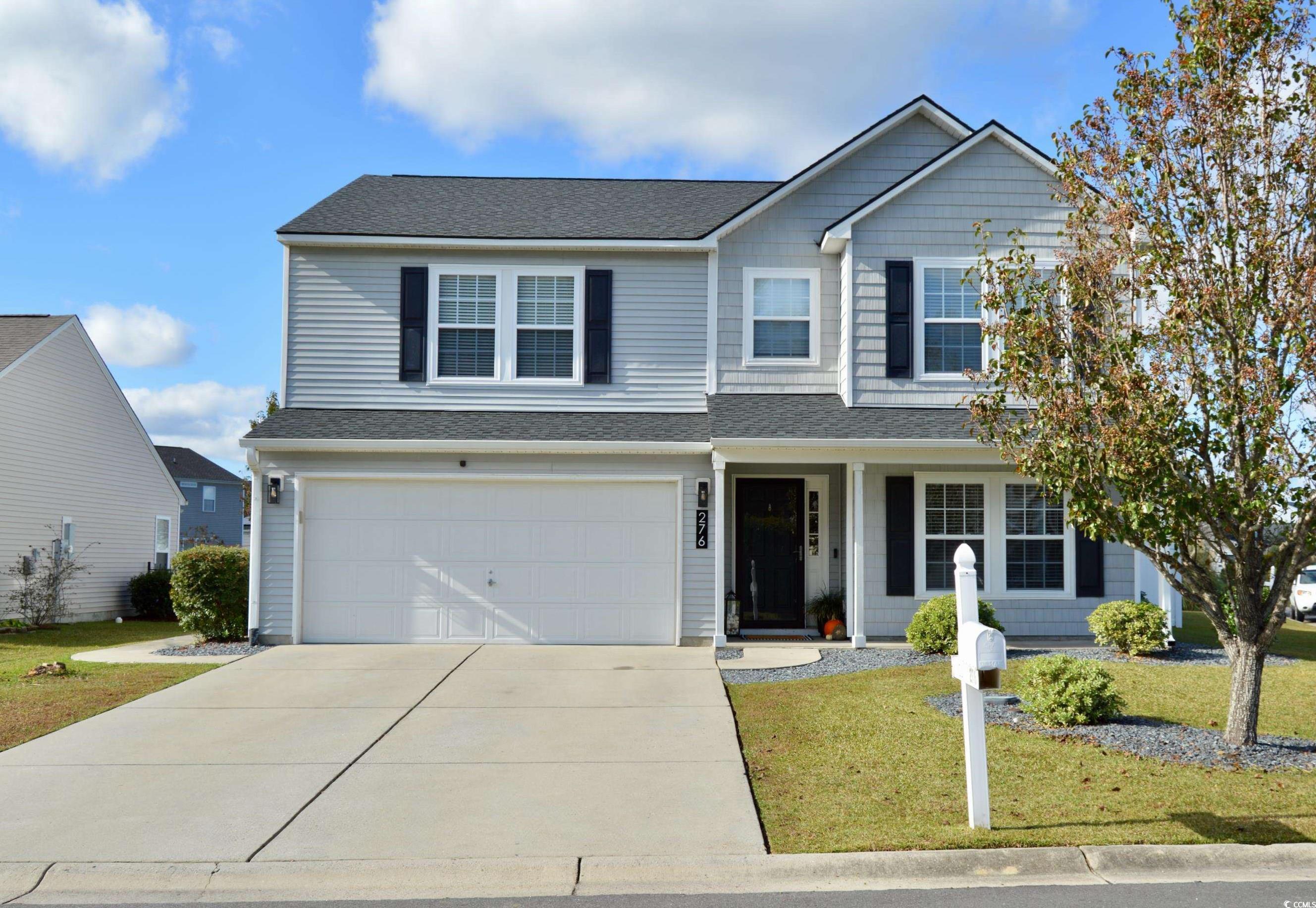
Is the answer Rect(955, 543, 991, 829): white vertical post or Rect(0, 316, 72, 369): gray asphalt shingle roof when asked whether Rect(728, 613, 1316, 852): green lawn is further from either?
Rect(0, 316, 72, 369): gray asphalt shingle roof

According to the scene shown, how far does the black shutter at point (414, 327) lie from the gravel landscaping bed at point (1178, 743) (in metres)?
9.13

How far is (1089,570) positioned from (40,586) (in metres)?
18.6

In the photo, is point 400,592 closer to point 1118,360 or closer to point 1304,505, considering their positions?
point 1118,360

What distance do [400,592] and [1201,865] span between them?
1075 cm

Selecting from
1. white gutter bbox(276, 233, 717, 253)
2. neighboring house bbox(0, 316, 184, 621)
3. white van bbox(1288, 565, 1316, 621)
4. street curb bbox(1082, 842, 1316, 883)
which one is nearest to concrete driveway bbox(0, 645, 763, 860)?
street curb bbox(1082, 842, 1316, 883)

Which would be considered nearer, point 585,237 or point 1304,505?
point 1304,505

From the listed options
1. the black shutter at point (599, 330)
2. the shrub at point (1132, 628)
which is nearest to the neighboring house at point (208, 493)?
the black shutter at point (599, 330)

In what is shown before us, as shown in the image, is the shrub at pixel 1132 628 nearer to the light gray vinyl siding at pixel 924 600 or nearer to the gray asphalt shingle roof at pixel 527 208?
the light gray vinyl siding at pixel 924 600

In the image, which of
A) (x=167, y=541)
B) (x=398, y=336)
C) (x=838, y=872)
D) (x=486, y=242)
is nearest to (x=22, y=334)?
(x=167, y=541)

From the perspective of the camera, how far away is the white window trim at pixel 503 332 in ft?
49.2

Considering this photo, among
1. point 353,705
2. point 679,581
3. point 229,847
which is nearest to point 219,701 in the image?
point 353,705

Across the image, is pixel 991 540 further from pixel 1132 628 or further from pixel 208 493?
pixel 208 493

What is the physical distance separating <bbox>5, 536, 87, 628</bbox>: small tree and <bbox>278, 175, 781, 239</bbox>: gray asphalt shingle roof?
963 cm

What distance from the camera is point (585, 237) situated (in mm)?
14992
